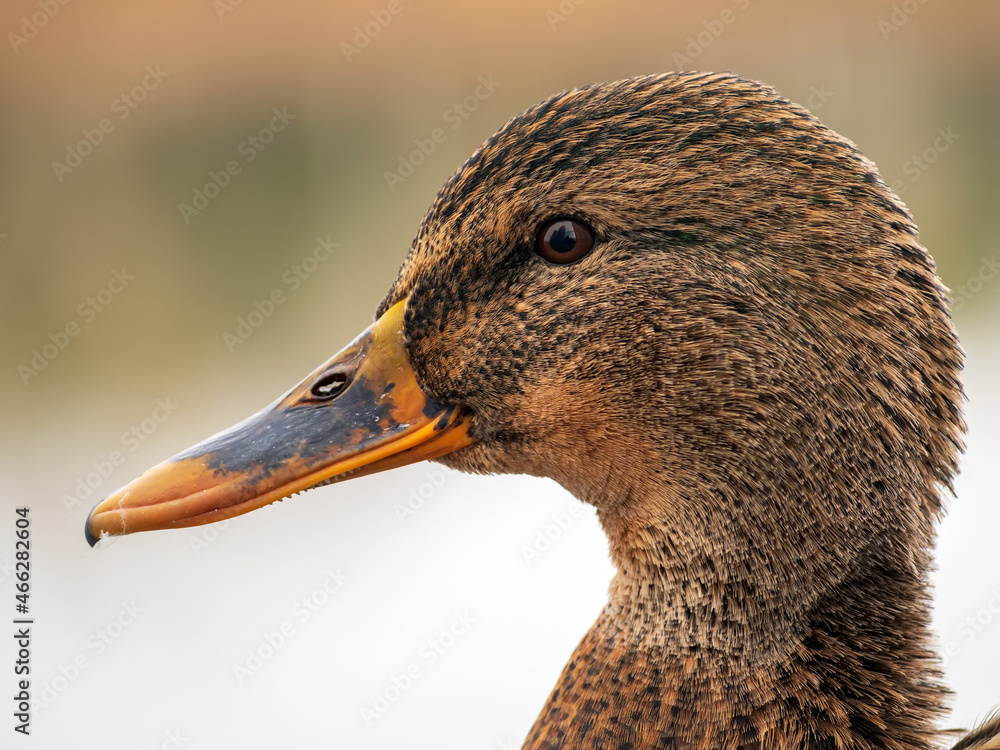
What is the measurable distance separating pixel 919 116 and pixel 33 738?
7.85 metres

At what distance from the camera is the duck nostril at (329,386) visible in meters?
2.17

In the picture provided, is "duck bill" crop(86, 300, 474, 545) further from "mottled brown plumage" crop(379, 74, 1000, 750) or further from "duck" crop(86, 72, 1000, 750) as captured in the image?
"mottled brown plumage" crop(379, 74, 1000, 750)

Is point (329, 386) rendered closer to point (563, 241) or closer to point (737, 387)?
point (563, 241)

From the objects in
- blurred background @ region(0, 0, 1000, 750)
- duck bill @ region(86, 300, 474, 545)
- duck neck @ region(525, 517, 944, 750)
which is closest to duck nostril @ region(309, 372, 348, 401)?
duck bill @ region(86, 300, 474, 545)

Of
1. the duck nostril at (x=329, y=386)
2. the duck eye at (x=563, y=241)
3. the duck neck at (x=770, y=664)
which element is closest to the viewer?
the duck neck at (x=770, y=664)

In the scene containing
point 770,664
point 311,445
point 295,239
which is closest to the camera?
point 770,664

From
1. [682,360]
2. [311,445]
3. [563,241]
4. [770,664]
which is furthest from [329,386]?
[770,664]

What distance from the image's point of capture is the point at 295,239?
8055 millimetres

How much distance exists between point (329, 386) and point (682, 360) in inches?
28.4

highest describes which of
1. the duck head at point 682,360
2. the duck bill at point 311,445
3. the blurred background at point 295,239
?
the blurred background at point 295,239

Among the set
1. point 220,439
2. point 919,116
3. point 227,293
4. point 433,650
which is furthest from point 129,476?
point 919,116

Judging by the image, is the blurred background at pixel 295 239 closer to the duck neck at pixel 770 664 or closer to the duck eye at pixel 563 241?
the duck neck at pixel 770 664

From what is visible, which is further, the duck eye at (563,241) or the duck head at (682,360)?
the duck eye at (563,241)

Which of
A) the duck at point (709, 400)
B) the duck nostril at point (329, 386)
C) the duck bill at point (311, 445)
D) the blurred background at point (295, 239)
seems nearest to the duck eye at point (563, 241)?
the duck at point (709, 400)
